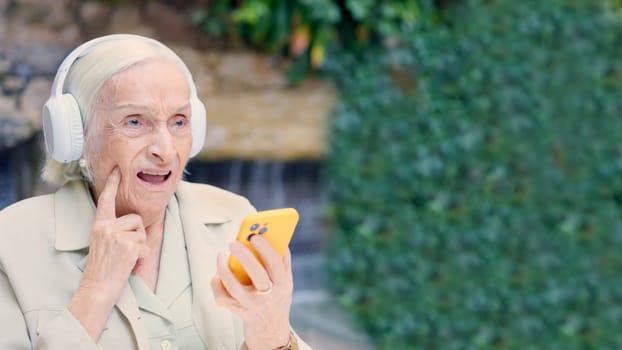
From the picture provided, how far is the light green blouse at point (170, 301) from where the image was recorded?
3.96 ft

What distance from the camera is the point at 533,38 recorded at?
396 centimetres

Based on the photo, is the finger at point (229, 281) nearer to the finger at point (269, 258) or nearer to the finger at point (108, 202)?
the finger at point (269, 258)

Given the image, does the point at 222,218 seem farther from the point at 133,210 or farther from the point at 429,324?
the point at 429,324

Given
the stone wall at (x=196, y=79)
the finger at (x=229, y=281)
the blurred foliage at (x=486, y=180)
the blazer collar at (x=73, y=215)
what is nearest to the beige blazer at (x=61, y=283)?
the blazer collar at (x=73, y=215)

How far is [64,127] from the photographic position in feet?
3.91

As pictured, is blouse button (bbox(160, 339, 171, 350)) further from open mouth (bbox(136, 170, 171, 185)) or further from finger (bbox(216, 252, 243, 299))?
open mouth (bbox(136, 170, 171, 185))

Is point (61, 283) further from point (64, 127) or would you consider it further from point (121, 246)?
point (64, 127)

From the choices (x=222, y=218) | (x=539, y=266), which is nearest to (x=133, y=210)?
(x=222, y=218)

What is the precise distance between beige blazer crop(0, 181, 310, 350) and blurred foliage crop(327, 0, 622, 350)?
2806mm

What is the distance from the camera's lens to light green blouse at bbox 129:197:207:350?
3.96 feet

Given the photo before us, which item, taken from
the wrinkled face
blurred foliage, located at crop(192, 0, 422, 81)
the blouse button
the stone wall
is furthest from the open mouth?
blurred foliage, located at crop(192, 0, 422, 81)

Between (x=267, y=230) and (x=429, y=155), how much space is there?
2993 millimetres

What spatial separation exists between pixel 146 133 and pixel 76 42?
7.70ft

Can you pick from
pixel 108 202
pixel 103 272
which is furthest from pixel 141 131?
pixel 103 272
